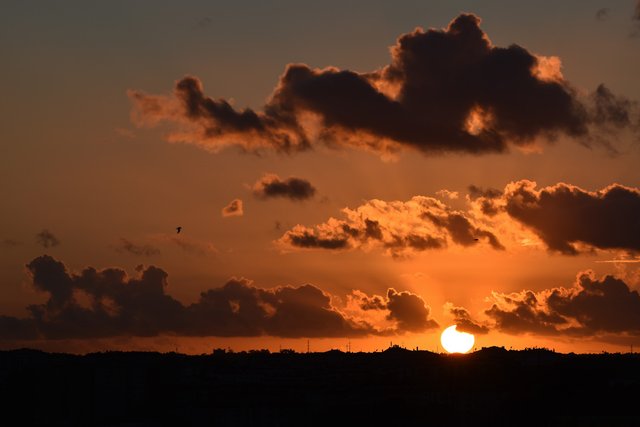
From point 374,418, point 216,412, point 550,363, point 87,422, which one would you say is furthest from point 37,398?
point 550,363

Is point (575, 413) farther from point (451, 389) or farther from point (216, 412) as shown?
point (216, 412)

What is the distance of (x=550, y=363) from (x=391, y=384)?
16950mm

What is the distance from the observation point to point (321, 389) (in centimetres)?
12119

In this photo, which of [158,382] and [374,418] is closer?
[374,418]

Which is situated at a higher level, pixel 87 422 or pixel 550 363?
pixel 550 363

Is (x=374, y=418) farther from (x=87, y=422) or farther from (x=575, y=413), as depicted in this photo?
(x=87, y=422)

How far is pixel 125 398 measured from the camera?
126 m

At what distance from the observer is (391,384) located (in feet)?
399

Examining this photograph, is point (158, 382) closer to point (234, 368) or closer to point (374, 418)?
point (234, 368)

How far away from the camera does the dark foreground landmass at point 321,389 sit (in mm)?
115562

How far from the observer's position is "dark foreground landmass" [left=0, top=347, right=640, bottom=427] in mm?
115562

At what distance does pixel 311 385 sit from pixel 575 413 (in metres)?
26.5

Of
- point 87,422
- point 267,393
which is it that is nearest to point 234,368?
point 267,393

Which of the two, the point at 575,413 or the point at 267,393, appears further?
the point at 267,393
